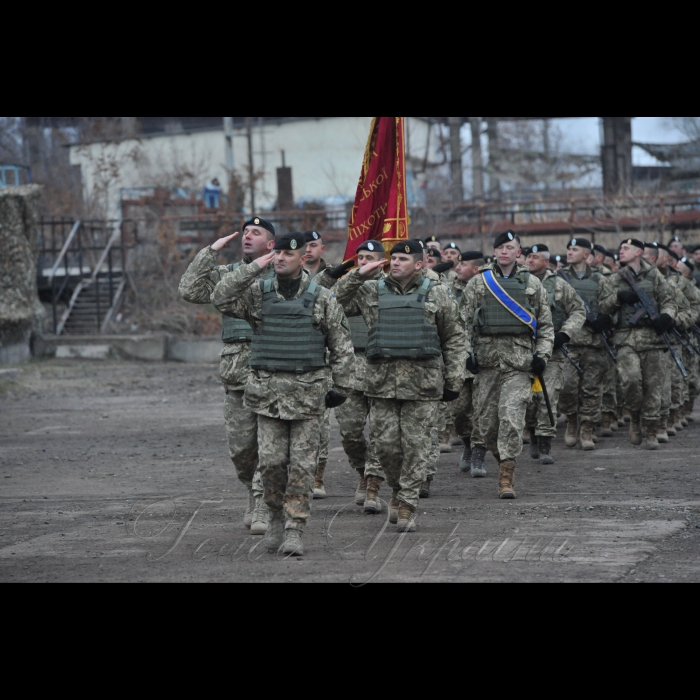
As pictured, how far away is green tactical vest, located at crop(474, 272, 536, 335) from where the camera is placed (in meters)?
9.05

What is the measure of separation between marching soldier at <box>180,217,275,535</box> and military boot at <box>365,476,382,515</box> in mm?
1006

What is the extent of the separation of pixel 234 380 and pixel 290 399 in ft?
3.55

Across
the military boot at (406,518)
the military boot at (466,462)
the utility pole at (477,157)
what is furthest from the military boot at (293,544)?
the utility pole at (477,157)

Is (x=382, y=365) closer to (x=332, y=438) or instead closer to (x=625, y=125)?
(x=332, y=438)

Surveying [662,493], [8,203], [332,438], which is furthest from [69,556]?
[8,203]

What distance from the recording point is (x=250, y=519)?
7.79m

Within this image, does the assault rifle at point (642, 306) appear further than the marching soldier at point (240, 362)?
Yes

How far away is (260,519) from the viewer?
7.57 m

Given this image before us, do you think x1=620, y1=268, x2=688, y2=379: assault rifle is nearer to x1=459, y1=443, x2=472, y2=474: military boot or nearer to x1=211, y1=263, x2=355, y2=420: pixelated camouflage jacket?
x1=459, y1=443, x2=472, y2=474: military boot

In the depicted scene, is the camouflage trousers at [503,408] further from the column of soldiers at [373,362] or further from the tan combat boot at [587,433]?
the tan combat boot at [587,433]

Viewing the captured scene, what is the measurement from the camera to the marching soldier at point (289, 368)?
6.80m

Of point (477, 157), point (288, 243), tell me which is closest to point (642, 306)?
point (288, 243)

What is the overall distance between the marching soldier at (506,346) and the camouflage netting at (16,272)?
15363 millimetres

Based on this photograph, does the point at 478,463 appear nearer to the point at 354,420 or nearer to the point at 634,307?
the point at 354,420
